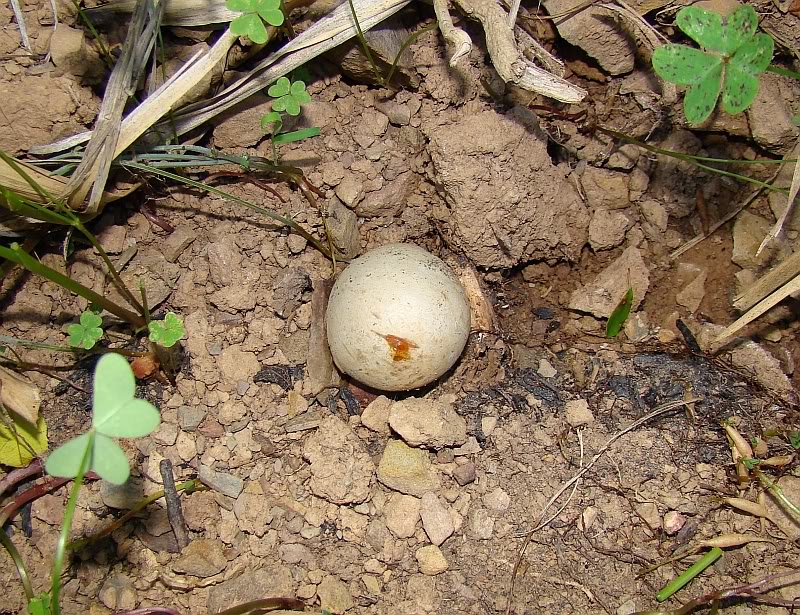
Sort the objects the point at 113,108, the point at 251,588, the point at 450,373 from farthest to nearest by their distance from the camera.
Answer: the point at 450,373 → the point at 113,108 → the point at 251,588

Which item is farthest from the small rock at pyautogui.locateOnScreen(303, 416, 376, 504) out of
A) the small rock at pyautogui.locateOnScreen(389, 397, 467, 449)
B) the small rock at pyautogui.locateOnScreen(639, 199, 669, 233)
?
the small rock at pyautogui.locateOnScreen(639, 199, 669, 233)

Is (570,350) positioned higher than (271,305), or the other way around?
(271,305)

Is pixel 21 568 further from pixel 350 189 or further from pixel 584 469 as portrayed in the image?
pixel 584 469

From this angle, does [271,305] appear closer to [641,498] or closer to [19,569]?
[19,569]

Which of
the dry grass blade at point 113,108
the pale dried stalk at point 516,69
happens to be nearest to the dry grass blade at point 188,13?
the dry grass blade at point 113,108

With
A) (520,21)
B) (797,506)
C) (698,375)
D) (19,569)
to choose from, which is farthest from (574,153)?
(19,569)

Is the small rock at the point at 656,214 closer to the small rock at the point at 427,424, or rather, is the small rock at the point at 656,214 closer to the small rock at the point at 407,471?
the small rock at the point at 427,424

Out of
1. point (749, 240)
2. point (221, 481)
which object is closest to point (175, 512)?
point (221, 481)
